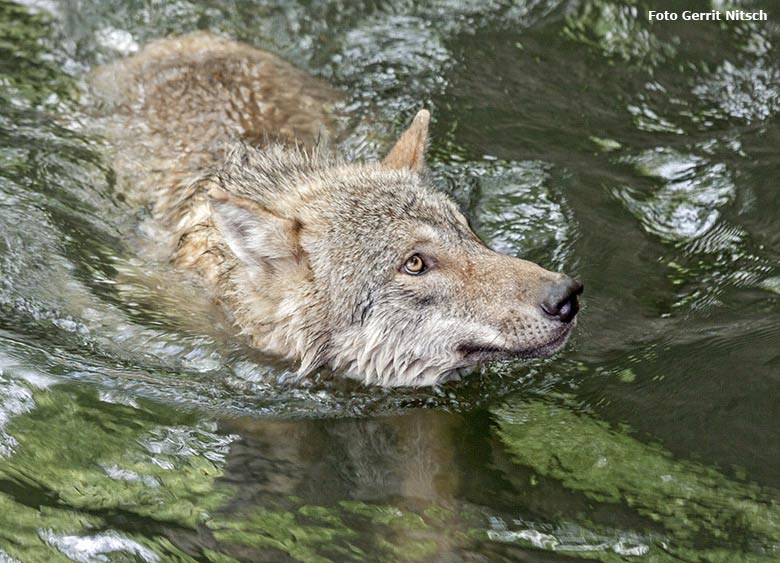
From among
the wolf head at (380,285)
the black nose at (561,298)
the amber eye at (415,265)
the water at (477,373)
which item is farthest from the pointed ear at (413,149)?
the black nose at (561,298)

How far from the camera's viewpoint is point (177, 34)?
862 cm

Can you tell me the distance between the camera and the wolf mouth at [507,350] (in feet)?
15.9

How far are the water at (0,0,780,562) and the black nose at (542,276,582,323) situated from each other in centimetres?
74

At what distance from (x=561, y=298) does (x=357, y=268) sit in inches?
47.9

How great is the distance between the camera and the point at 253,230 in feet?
17.1

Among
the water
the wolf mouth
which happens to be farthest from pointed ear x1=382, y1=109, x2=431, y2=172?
the wolf mouth

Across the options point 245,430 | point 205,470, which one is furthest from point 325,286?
point 205,470

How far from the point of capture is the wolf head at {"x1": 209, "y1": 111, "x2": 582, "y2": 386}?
4.94 m

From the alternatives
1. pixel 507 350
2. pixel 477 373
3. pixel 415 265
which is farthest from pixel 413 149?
pixel 507 350

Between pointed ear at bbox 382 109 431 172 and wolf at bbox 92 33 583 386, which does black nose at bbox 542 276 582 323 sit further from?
pointed ear at bbox 382 109 431 172

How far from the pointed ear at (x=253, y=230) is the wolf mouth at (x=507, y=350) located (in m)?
1.16

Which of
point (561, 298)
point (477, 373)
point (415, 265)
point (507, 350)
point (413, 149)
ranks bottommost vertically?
point (477, 373)

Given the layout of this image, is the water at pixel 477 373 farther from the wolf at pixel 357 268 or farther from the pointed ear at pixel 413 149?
the pointed ear at pixel 413 149

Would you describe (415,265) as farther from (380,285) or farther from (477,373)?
(477,373)
